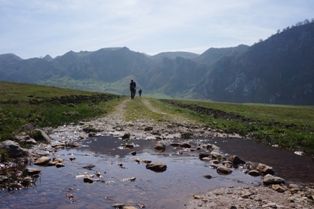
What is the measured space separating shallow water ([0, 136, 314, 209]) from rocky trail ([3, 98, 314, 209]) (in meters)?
0.47

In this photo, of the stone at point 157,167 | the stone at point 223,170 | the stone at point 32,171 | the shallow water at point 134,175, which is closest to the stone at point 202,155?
the shallow water at point 134,175

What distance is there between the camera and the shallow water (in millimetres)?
8656

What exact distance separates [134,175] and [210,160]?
5.15 m

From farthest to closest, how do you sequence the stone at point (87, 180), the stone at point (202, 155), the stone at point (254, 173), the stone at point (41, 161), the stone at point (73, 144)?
the stone at point (73, 144)
the stone at point (202, 155)
the stone at point (254, 173)
the stone at point (41, 161)
the stone at point (87, 180)

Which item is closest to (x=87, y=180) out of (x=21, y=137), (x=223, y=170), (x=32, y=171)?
(x=32, y=171)

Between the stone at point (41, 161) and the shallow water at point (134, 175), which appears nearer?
the shallow water at point (134, 175)

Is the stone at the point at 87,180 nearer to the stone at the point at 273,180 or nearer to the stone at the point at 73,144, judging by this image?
the stone at the point at 73,144

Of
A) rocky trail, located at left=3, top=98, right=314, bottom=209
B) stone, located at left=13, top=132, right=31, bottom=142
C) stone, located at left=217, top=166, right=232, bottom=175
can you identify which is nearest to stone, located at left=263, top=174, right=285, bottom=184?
rocky trail, located at left=3, top=98, right=314, bottom=209

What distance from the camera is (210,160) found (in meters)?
14.5

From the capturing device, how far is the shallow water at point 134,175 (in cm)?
866

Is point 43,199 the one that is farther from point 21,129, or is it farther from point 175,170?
point 21,129

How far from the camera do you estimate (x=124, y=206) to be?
827cm

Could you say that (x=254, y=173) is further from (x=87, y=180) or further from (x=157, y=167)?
(x=87, y=180)

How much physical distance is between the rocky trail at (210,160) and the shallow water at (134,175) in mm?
470
